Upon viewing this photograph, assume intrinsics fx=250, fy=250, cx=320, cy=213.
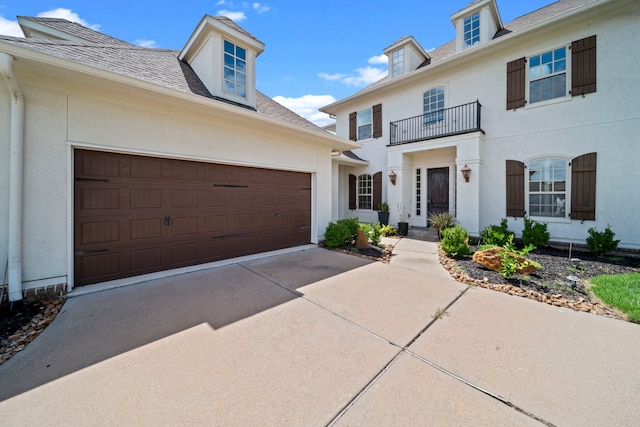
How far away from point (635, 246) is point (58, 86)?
1204cm

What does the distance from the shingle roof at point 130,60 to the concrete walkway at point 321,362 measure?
3.54 m

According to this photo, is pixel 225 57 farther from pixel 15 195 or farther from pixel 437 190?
pixel 437 190

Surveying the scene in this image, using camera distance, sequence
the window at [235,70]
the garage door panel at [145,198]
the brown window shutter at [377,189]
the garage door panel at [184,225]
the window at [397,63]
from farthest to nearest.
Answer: the brown window shutter at [377,189] < the window at [397,63] < the window at [235,70] < the garage door panel at [184,225] < the garage door panel at [145,198]

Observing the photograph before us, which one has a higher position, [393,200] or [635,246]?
[393,200]

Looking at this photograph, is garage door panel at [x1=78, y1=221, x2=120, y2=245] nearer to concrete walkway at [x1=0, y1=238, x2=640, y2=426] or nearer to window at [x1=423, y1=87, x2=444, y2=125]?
concrete walkway at [x1=0, y1=238, x2=640, y2=426]

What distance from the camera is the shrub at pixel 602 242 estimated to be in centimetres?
579

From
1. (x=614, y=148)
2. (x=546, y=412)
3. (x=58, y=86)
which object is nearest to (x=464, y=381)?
(x=546, y=412)

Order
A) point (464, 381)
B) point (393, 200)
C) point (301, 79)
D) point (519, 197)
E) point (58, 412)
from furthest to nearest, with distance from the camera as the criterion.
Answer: point (393, 200) → point (301, 79) → point (519, 197) → point (464, 381) → point (58, 412)

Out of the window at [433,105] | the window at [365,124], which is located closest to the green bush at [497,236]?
the window at [433,105]

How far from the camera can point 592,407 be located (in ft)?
5.84

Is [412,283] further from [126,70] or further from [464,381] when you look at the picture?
[126,70]

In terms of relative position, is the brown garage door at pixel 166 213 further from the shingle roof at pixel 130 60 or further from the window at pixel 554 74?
the window at pixel 554 74

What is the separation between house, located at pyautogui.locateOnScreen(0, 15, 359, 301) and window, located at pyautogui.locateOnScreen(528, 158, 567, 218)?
20.5ft

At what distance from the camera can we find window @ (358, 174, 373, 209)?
11.2 metres
